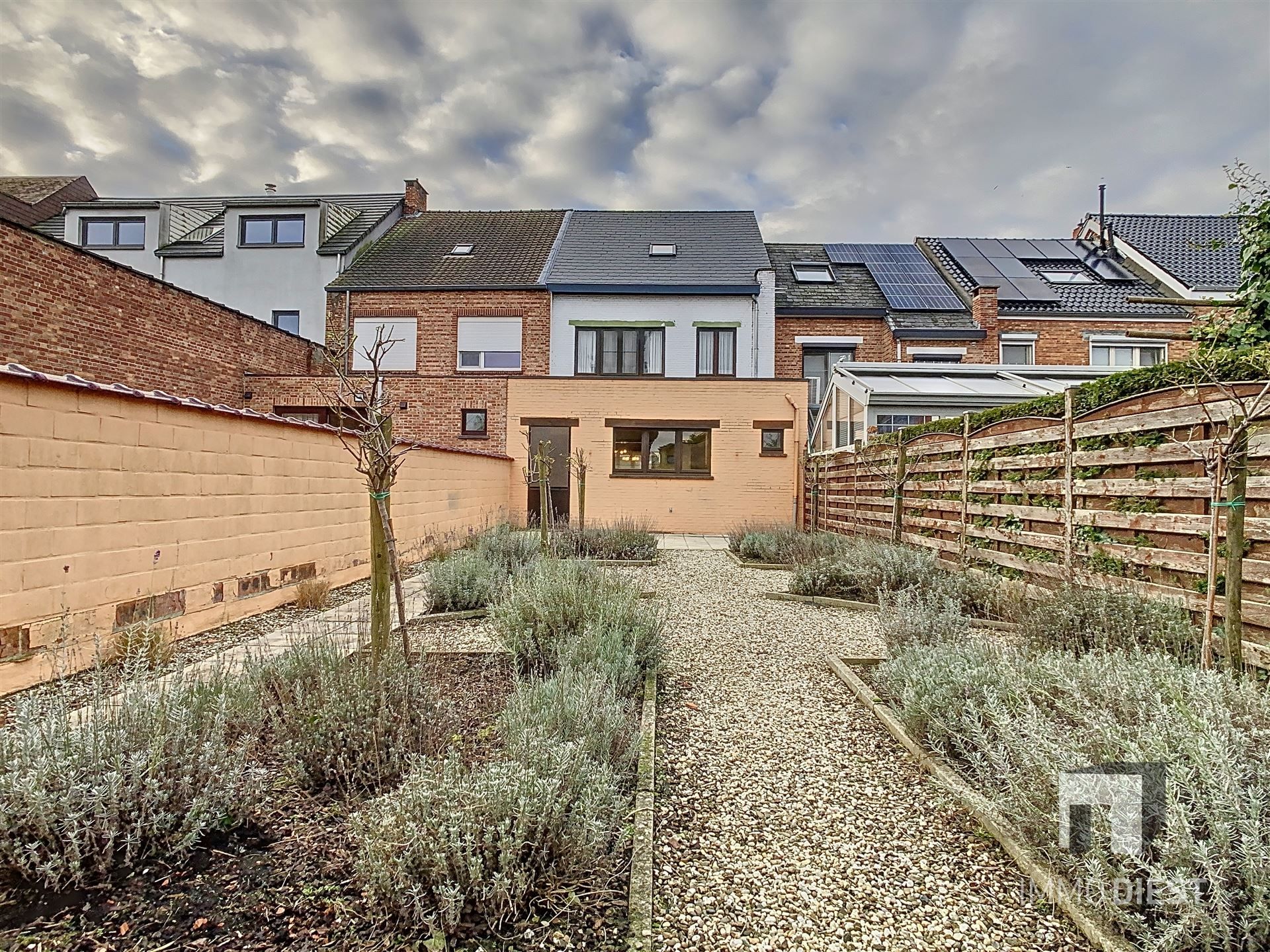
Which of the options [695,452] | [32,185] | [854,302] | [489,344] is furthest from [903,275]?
[32,185]

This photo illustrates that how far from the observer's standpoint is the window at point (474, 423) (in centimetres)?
1534

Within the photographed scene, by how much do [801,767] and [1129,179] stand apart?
26391 mm

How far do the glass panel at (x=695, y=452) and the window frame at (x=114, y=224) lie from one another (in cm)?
1697

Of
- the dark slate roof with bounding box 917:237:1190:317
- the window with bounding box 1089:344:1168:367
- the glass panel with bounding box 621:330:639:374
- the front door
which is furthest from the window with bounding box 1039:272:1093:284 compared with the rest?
the front door

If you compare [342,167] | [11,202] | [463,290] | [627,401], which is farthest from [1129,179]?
[11,202]

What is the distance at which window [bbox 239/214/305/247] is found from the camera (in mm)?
17781

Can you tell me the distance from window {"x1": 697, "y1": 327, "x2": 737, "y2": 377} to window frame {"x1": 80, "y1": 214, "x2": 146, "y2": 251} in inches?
650

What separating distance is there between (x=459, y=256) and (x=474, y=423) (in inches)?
225

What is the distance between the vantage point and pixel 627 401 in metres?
15.0

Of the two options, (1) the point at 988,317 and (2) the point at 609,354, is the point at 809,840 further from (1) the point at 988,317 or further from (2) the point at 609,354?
(1) the point at 988,317

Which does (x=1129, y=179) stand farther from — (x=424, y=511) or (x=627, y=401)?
(x=424, y=511)

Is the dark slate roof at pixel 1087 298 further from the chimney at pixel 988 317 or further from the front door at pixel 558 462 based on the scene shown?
the front door at pixel 558 462

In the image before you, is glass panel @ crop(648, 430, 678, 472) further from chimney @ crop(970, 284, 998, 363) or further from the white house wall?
chimney @ crop(970, 284, 998, 363)

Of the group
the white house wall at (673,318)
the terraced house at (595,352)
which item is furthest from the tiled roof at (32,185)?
the white house wall at (673,318)
